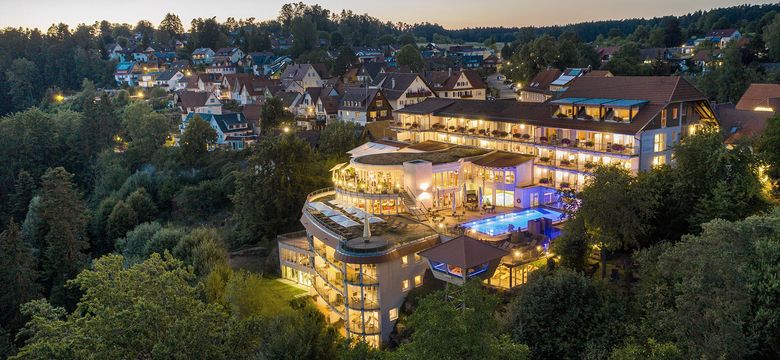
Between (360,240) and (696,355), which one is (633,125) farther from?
(696,355)

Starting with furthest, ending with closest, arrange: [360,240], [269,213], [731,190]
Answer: [269,213] → [360,240] → [731,190]

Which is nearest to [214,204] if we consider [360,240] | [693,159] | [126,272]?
[360,240]

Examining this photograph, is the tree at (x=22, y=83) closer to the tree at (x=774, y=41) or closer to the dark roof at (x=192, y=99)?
the dark roof at (x=192, y=99)

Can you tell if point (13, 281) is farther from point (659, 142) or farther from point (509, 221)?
point (659, 142)

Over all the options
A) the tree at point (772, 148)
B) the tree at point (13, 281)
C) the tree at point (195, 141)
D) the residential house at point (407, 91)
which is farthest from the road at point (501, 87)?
the tree at point (13, 281)

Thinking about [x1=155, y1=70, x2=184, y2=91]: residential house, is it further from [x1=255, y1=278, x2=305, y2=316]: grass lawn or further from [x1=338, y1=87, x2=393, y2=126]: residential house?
[x1=255, y1=278, x2=305, y2=316]: grass lawn

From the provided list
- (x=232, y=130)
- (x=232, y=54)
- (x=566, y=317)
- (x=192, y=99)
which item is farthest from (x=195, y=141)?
(x=232, y=54)

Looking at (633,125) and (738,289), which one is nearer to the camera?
(738,289)
